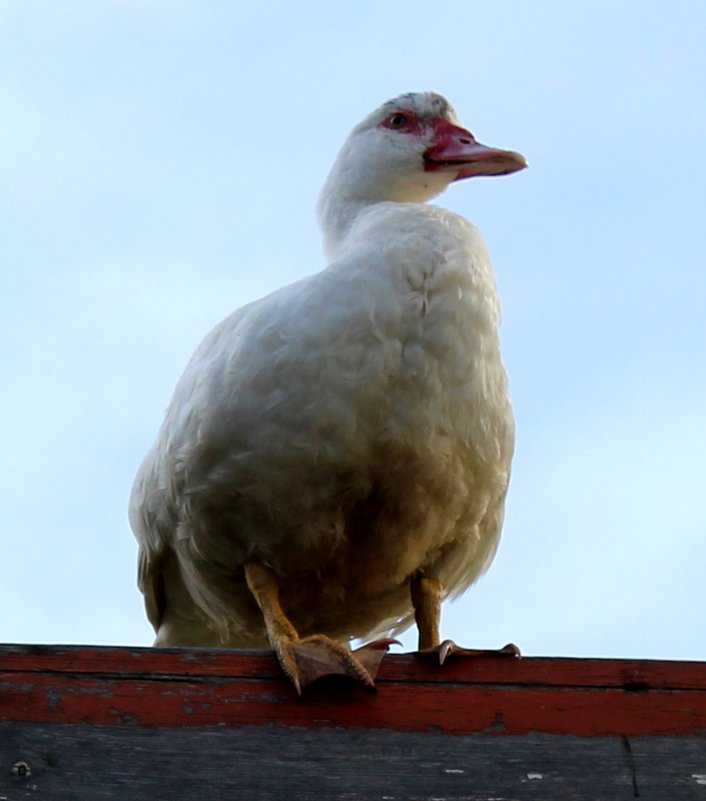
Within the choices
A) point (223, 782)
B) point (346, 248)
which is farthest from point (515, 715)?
point (346, 248)

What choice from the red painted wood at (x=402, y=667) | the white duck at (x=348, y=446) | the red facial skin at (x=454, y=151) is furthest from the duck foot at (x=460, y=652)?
the red facial skin at (x=454, y=151)

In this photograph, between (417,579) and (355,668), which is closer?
(355,668)

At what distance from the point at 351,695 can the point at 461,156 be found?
250 cm

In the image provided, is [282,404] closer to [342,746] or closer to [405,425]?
[405,425]

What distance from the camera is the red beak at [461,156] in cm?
488

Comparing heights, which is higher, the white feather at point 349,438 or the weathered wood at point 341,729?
the white feather at point 349,438

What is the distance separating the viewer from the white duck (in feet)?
12.1

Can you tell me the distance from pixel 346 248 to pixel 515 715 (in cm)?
187

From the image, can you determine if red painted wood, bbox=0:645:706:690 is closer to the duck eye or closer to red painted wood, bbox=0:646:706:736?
red painted wood, bbox=0:646:706:736

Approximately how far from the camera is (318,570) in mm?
3986

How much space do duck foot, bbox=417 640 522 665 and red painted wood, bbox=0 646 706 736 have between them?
0.04 meters

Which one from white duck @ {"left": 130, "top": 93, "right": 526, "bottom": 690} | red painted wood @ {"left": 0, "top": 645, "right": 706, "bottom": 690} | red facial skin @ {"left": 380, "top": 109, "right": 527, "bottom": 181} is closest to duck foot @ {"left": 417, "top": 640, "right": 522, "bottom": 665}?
red painted wood @ {"left": 0, "top": 645, "right": 706, "bottom": 690}

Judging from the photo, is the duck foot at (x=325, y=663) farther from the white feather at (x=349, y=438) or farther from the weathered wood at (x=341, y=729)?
the white feather at (x=349, y=438)

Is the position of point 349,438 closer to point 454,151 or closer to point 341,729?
point 341,729
